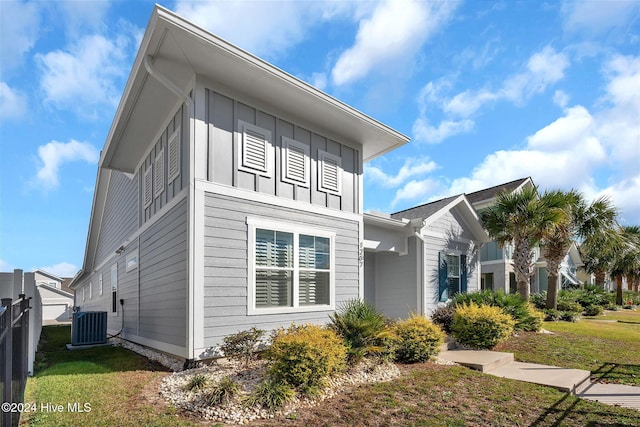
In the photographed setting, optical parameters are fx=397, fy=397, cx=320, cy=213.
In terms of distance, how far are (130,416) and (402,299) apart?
9459 mm

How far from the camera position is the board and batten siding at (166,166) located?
7598 mm

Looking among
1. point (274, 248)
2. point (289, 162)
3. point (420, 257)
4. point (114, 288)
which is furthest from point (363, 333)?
point (114, 288)

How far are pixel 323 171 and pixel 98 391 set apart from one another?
241 inches

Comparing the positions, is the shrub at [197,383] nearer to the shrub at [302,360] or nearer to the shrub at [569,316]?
the shrub at [302,360]

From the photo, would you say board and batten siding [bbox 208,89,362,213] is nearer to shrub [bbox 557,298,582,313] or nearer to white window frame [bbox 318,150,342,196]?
white window frame [bbox 318,150,342,196]

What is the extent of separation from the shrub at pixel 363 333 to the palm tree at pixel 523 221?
9544 mm

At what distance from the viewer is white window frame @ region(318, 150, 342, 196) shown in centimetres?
936

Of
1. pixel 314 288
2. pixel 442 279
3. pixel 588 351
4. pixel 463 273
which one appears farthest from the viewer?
pixel 463 273

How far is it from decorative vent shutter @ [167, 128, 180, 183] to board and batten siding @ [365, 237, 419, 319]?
23.9 ft

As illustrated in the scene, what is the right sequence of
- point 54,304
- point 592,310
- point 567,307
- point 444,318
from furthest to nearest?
1. point 54,304
2. point 592,310
3. point 567,307
4. point 444,318

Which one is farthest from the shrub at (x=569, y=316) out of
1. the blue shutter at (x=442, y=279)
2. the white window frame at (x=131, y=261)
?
the white window frame at (x=131, y=261)

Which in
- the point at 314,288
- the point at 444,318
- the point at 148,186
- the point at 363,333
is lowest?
the point at 444,318

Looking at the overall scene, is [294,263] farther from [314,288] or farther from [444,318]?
[444,318]

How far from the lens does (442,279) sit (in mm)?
12953
